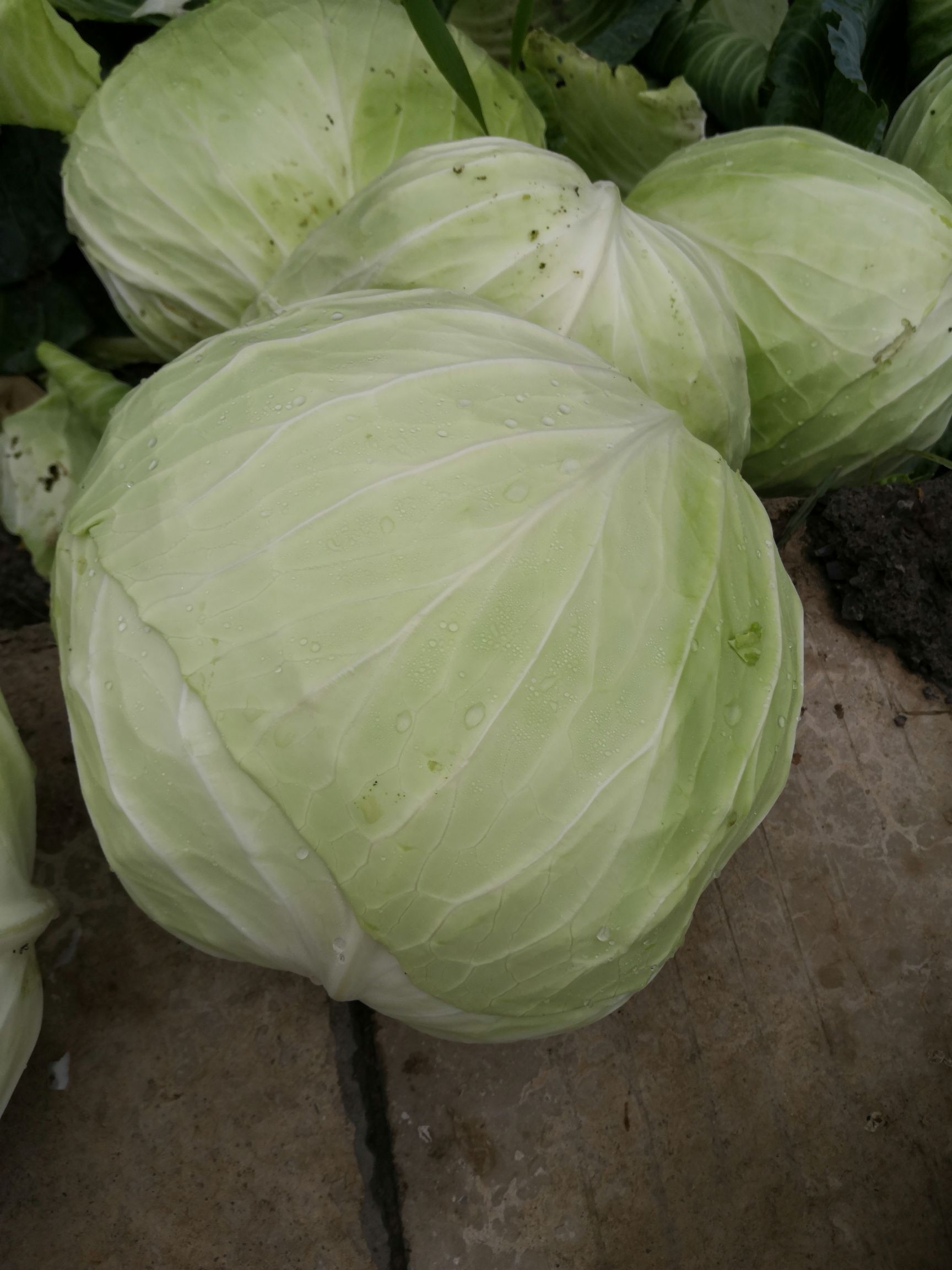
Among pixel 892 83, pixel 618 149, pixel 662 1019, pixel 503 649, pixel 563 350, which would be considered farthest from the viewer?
pixel 892 83

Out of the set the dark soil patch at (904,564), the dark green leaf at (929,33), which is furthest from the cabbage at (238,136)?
the dark green leaf at (929,33)

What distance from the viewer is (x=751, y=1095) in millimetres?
1434

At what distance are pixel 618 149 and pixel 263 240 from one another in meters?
0.78

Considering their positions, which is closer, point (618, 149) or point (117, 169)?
point (117, 169)

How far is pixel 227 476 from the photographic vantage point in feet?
3.25

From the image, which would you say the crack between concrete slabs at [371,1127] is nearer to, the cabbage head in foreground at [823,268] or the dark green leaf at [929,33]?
the cabbage head in foreground at [823,268]

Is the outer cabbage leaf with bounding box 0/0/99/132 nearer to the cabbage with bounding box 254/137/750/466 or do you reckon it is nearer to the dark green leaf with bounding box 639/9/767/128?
the cabbage with bounding box 254/137/750/466

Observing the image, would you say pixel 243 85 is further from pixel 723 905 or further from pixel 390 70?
pixel 723 905

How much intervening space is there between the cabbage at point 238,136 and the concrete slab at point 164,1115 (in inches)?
35.2

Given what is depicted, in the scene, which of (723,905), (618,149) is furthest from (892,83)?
(723,905)

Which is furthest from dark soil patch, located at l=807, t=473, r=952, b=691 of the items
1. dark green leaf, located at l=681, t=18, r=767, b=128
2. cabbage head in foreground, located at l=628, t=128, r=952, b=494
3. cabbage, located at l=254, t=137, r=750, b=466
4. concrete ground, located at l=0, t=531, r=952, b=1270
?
dark green leaf, located at l=681, t=18, r=767, b=128

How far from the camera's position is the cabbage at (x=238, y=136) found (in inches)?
53.9

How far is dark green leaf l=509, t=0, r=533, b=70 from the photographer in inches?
56.0

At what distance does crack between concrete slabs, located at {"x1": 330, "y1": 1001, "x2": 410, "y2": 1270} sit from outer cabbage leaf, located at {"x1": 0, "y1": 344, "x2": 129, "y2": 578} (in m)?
0.93
